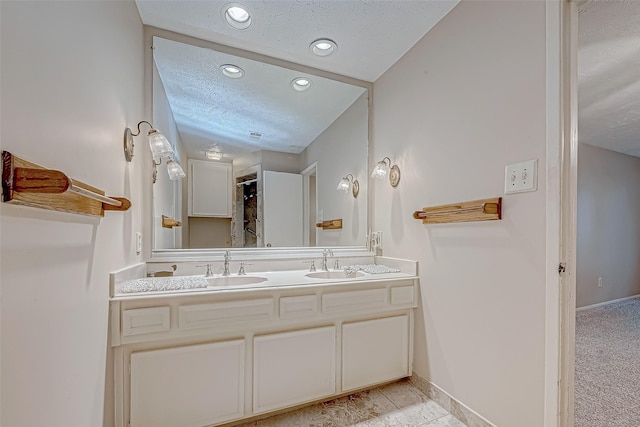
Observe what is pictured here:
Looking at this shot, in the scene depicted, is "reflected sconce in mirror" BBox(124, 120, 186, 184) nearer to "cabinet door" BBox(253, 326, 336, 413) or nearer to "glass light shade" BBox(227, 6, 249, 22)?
"glass light shade" BBox(227, 6, 249, 22)

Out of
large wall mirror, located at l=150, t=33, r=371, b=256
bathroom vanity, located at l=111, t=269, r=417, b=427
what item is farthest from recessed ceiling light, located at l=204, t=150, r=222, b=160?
bathroom vanity, located at l=111, t=269, r=417, b=427

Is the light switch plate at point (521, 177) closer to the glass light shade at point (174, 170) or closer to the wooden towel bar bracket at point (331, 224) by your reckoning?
the wooden towel bar bracket at point (331, 224)

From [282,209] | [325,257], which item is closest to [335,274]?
[325,257]

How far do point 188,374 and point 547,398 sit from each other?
157 cm

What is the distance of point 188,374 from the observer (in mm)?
1330

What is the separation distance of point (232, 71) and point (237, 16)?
39cm

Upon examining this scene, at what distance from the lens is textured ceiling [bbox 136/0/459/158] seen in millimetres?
1560

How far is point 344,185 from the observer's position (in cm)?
234

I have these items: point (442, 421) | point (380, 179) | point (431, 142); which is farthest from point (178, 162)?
point (442, 421)

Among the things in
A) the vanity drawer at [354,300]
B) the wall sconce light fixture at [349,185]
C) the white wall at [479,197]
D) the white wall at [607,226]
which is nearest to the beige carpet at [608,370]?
the white wall at [607,226]

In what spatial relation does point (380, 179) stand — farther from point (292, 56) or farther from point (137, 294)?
point (137, 294)

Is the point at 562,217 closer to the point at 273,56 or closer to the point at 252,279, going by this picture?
the point at 252,279

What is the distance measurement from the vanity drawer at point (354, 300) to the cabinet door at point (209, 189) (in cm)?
96

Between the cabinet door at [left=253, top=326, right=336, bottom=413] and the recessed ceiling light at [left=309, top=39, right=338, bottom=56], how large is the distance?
1.81 m
